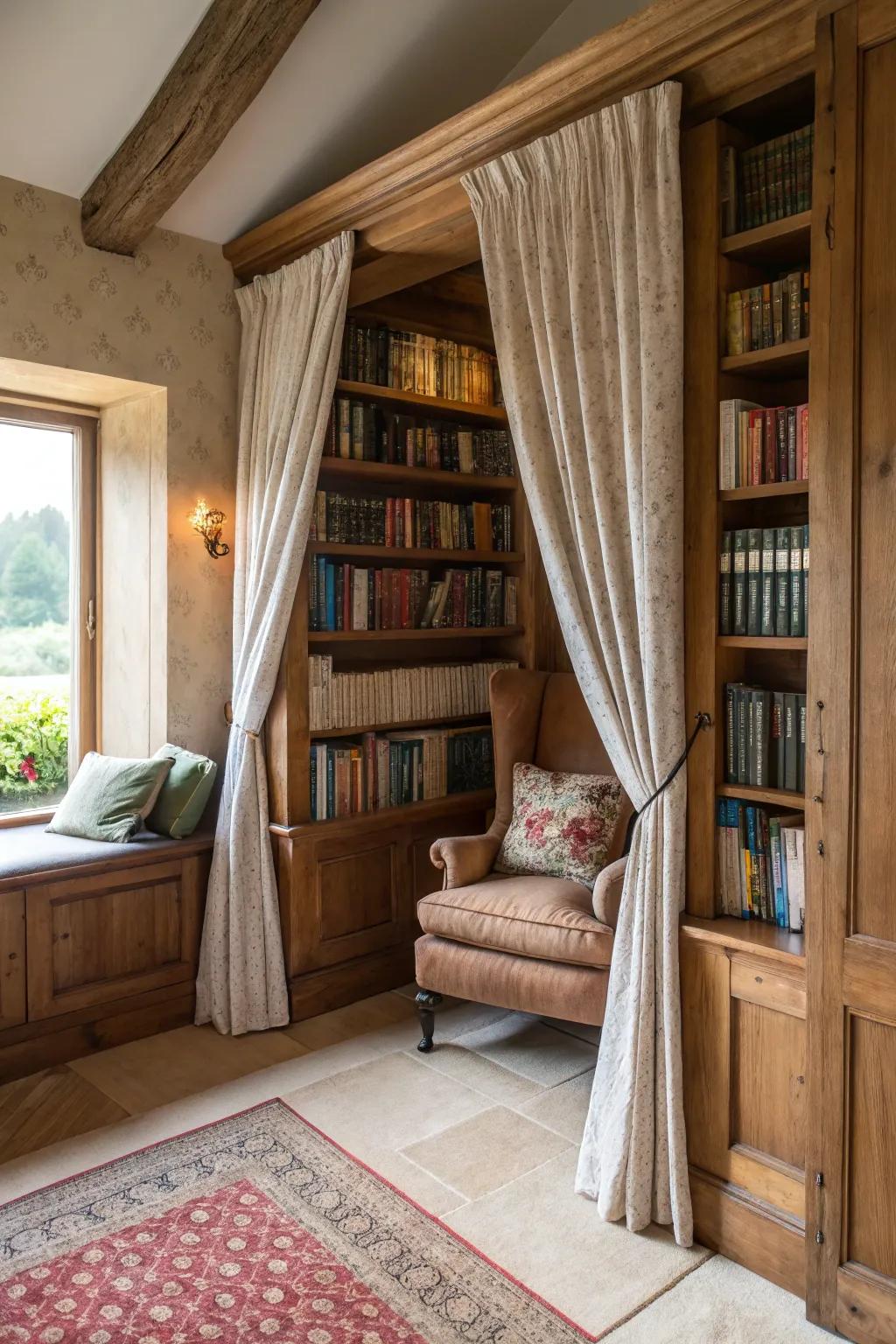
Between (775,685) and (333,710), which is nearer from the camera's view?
(775,685)

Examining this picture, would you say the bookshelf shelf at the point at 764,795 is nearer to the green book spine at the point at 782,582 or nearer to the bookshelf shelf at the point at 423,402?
the green book spine at the point at 782,582

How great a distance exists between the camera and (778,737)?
2.32m

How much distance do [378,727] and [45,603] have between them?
140 centimetres

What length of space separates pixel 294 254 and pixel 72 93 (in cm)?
84

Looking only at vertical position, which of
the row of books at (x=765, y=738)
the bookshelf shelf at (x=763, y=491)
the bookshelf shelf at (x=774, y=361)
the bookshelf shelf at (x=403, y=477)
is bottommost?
the row of books at (x=765, y=738)

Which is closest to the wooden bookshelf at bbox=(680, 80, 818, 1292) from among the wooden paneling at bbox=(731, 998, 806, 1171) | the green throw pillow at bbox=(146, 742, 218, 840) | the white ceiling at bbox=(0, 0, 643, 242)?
the wooden paneling at bbox=(731, 998, 806, 1171)

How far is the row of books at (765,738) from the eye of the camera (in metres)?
2.27

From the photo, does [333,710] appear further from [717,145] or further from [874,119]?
[874,119]

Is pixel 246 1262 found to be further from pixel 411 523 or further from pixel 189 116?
pixel 189 116

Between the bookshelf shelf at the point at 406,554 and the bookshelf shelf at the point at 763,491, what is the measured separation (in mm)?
1697

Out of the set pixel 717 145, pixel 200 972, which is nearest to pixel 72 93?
pixel 717 145

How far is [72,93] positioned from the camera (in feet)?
10.1

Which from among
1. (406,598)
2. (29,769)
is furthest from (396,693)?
(29,769)

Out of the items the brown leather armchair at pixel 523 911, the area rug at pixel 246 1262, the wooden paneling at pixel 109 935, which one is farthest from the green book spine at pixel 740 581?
the wooden paneling at pixel 109 935
